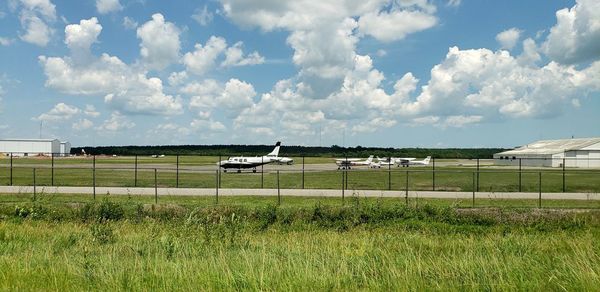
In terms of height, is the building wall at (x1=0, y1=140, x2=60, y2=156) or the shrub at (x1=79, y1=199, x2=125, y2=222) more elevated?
the building wall at (x1=0, y1=140, x2=60, y2=156)

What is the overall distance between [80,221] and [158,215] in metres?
3.07

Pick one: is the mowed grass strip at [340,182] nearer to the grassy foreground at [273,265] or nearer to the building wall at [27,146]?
the grassy foreground at [273,265]

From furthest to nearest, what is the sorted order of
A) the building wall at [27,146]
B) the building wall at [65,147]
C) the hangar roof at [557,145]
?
the building wall at [65,147], the building wall at [27,146], the hangar roof at [557,145]

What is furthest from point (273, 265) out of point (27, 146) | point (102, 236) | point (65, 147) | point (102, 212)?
point (65, 147)

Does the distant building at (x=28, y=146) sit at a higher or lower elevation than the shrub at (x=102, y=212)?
higher

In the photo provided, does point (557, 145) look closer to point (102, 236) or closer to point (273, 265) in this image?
point (102, 236)

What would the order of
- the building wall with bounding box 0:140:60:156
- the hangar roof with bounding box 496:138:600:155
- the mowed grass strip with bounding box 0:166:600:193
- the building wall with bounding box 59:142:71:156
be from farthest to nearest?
1. the building wall with bounding box 59:142:71:156
2. the building wall with bounding box 0:140:60:156
3. the hangar roof with bounding box 496:138:600:155
4. the mowed grass strip with bounding box 0:166:600:193

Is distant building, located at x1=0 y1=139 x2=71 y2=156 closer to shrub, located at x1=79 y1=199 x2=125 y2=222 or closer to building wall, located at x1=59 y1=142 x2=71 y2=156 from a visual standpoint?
building wall, located at x1=59 y1=142 x2=71 y2=156

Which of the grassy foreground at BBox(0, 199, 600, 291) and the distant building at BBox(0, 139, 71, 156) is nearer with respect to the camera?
the grassy foreground at BBox(0, 199, 600, 291)

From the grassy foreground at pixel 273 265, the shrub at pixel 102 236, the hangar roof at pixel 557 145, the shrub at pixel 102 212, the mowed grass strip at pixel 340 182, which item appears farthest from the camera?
the hangar roof at pixel 557 145

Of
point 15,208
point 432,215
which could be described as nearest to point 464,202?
point 432,215

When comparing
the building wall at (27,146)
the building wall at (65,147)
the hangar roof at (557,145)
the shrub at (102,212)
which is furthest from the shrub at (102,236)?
the building wall at (65,147)

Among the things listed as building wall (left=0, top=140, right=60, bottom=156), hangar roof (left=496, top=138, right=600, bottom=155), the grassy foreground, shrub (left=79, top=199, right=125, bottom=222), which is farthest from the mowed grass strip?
building wall (left=0, top=140, right=60, bottom=156)

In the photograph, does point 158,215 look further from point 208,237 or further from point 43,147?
point 43,147
